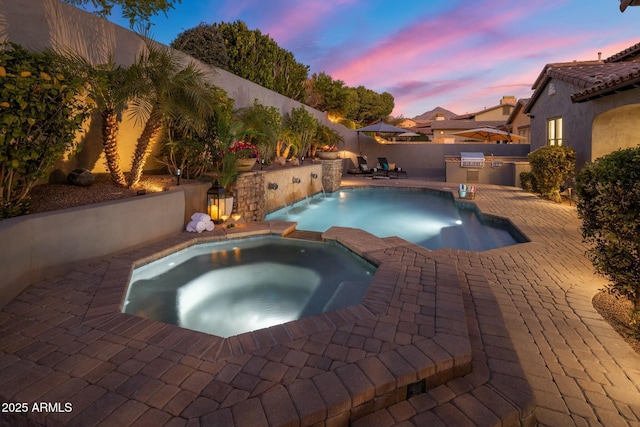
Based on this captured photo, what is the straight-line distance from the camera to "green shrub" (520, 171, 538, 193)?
13.1 m

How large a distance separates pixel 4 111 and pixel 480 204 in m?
11.4

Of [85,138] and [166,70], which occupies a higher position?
[166,70]

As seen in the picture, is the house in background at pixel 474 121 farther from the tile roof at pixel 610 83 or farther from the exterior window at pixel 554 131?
the tile roof at pixel 610 83

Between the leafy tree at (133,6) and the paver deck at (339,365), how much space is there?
200 inches

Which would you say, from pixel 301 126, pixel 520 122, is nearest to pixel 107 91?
pixel 301 126

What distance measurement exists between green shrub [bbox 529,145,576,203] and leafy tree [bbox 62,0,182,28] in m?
11.4

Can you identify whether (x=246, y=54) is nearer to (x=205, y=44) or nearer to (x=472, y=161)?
(x=205, y=44)

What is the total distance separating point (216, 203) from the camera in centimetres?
750

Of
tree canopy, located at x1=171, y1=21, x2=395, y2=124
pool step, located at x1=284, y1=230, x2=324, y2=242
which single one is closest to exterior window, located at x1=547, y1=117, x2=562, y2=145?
pool step, located at x1=284, y1=230, x2=324, y2=242

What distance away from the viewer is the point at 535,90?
15.9m

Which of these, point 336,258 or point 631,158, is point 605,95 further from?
point 336,258

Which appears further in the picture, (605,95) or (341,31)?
(341,31)

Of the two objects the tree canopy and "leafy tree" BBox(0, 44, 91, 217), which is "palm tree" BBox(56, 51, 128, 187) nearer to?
"leafy tree" BBox(0, 44, 91, 217)

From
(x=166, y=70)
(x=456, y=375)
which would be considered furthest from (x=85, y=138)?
(x=456, y=375)
